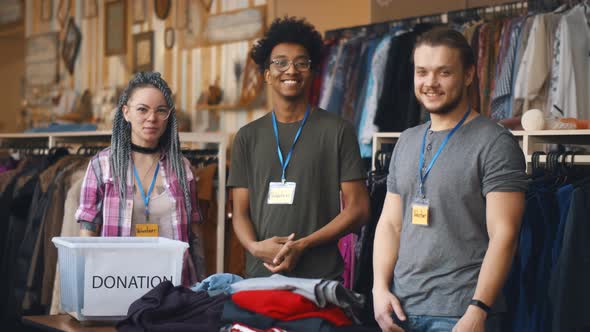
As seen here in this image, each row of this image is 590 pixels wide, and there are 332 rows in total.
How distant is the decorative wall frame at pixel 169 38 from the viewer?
7453 millimetres

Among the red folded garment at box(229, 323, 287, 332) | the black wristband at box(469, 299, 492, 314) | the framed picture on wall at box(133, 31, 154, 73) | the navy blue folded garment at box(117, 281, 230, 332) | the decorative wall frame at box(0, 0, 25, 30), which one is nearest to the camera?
the black wristband at box(469, 299, 492, 314)

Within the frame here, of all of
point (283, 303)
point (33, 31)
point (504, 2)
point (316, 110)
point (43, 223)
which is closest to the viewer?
point (283, 303)

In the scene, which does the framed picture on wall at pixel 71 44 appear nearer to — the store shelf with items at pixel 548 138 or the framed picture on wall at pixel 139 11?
the framed picture on wall at pixel 139 11

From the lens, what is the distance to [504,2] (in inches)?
194

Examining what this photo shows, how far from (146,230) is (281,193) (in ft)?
1.86

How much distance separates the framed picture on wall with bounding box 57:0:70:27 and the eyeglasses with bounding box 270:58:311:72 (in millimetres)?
6753

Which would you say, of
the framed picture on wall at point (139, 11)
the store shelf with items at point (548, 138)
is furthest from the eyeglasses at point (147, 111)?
the framed picture on wall at point (139, 11)

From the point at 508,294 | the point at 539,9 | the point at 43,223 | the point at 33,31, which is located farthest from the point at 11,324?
Result: the point at 33,31

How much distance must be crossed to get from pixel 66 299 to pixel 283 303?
37.3 inches

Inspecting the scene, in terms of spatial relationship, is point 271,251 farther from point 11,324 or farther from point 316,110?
point 11,324

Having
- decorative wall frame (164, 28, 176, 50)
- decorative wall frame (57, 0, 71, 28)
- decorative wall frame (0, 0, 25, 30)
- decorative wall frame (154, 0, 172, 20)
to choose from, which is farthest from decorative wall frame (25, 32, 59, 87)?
decorative wall frame (164, 28, 176, 50)

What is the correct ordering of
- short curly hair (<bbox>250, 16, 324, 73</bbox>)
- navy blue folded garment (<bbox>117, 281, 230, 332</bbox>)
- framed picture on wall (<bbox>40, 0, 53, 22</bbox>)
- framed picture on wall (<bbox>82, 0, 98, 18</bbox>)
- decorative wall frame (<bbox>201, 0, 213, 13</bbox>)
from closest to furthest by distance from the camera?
navy blue folded garment (<bbox>117, 281, 230, 332</bbox>) → short curly hair (<bbox>250, 16, 324, 73</bbox>) → decorative wall frame (<bbox>201, 0, 213, 13</bbox>) → framed picture on wall (<bbox>82, 0, 98, 18</bbox>) → framed picture on wall (<bbox>40, 0, 53, 22</bbox>)

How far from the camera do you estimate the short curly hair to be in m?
2.89

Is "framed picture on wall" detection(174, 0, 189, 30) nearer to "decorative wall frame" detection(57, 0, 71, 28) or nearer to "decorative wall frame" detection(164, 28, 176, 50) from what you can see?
"decorative wall frame" detection(164, 28, 176, 50)
